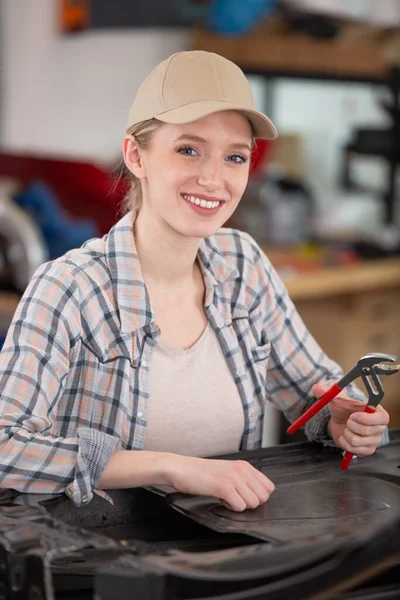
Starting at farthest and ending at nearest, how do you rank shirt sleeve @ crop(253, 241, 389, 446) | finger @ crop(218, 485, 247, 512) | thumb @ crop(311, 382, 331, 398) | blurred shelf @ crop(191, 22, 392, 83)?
blurred shelf @ crop(191, 22, 392, 83), shirt sleeve @ crop(253, 241, 389, 446), thumb @ crop(311, 382, 331, 398), finger @ crop(218, 485, 247, 512)

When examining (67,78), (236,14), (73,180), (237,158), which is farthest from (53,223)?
(237,158)

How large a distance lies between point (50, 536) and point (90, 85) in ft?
10.8

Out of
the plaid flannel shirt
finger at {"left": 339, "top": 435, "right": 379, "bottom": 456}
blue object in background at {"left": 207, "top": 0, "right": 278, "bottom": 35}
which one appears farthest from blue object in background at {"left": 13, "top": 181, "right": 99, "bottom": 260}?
finger at {"left": 339, "top": 435, "right": 379, "bottom": 456}

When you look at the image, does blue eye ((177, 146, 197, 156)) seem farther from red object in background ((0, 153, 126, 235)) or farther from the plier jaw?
red object in background ((0, 153, 126, 235))

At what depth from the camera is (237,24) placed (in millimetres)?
4238

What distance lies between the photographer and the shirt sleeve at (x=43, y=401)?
1357 mm

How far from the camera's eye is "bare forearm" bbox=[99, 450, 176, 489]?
1.38 meters

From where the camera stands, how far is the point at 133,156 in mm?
1623

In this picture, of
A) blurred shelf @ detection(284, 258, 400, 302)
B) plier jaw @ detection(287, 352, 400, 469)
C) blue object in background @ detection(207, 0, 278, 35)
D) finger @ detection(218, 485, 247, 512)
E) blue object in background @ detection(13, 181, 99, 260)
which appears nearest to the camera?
finger @ detection(218, 485, 247, 512)

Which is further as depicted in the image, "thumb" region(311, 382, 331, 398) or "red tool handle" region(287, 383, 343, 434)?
"thumb" region(311, 382, 331, 398)

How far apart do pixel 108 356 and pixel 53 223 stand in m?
1.70

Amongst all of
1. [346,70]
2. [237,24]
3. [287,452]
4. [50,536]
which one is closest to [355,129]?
[346,70]

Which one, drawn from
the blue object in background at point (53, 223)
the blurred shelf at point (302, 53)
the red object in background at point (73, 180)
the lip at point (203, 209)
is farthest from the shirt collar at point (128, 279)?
the blurred shelf at point (302, 53)

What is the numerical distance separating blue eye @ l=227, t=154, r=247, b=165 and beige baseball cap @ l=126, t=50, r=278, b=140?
0.20ft
